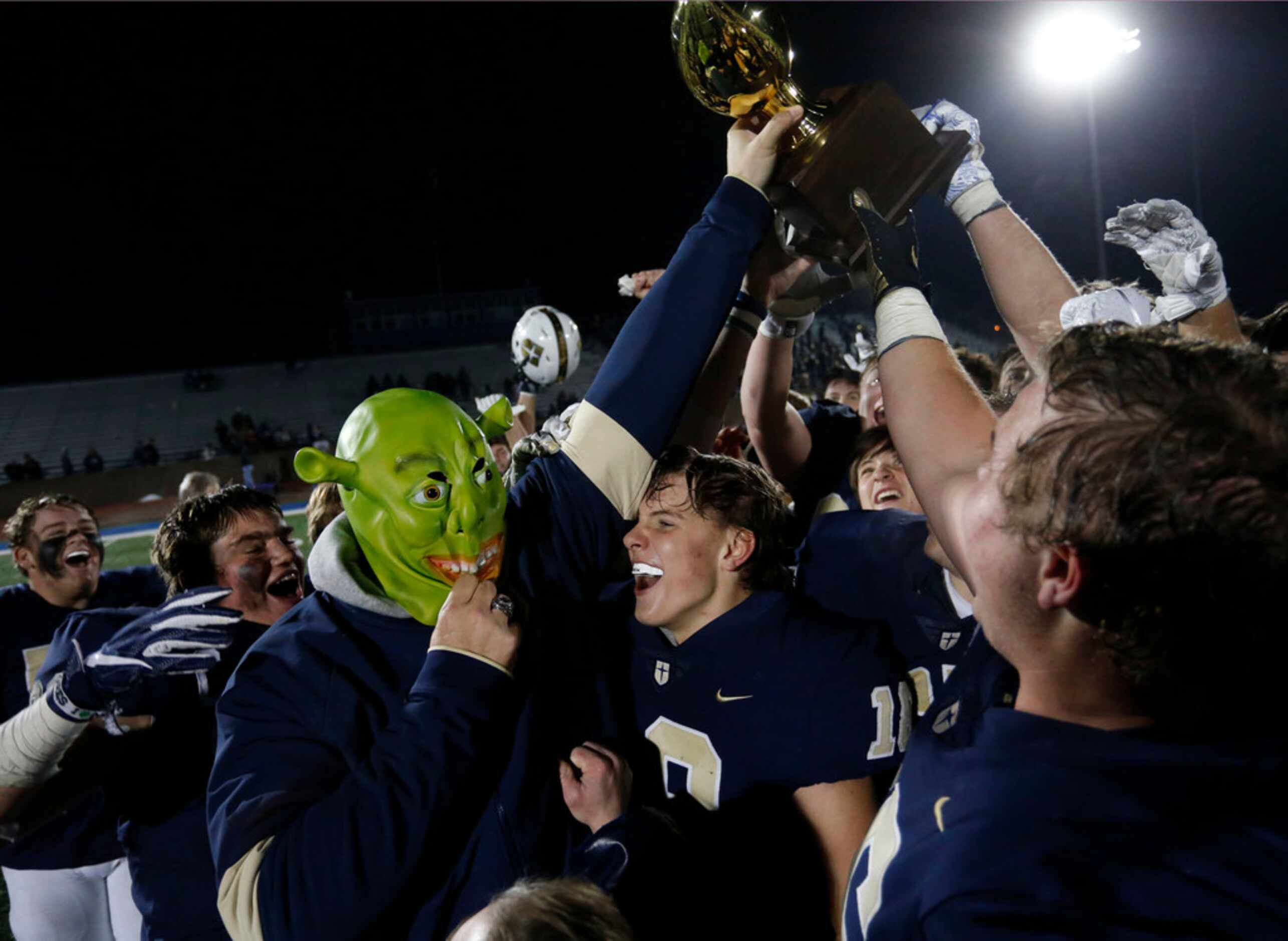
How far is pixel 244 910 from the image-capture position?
46.7 inches

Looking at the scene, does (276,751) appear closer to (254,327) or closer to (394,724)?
(394,724)

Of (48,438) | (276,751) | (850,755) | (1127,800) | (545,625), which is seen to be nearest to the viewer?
(1127,800)

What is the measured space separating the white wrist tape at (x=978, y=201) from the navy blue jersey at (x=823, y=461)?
6.07 ft

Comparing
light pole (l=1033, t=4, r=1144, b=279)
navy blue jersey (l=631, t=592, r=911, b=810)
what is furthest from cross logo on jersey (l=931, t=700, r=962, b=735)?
light pole (l=1033, t=4, r=1144, b=279)

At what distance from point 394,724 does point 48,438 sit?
3288 cm

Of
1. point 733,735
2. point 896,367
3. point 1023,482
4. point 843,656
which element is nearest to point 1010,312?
point 896,367

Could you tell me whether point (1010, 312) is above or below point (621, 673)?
above

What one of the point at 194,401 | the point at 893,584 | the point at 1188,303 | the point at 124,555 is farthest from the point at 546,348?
the point at 194,401

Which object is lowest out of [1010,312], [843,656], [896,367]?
[843,656]

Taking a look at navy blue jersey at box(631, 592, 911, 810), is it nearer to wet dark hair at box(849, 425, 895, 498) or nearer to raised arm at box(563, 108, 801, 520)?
raised arm at box(563, 108, 801, 520)

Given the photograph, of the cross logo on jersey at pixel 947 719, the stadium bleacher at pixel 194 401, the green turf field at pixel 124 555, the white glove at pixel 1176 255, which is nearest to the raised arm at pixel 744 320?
the cross logo on jersey at pixel 947 719

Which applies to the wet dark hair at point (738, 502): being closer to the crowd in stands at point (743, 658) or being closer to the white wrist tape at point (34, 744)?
the crowd in stands at point (743, 658)

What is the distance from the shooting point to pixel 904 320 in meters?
1.43

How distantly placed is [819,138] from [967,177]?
0.46 meters
